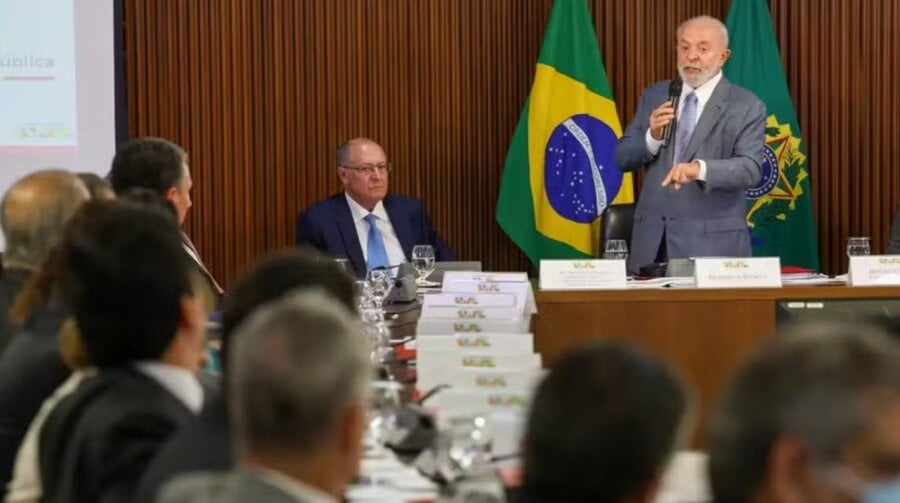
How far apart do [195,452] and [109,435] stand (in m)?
0.19

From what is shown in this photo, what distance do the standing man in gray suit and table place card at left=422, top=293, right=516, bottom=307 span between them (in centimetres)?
195

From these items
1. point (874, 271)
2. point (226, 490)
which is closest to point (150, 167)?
point (874, 271)

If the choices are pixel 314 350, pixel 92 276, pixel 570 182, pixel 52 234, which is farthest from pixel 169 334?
pixel 570 182

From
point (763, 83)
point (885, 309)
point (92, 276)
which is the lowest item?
point (885, 309)

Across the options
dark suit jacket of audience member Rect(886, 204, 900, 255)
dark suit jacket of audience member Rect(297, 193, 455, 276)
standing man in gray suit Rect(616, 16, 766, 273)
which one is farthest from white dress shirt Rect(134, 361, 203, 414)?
dark suit jacket of audience member Rect(886, 204, 900, 255)

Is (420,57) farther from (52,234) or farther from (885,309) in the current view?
(52,234)

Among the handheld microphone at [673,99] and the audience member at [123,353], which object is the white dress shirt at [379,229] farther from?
the audience member at [123,353]

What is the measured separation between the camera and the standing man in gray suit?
6.03m

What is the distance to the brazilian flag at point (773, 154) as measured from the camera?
7.03m

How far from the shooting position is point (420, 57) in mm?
7234

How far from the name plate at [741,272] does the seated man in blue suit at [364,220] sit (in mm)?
1944

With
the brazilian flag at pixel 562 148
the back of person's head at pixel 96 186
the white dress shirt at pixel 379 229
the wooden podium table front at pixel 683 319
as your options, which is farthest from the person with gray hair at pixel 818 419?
the brazilian flag at pixel 562 148

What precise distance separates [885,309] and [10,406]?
8.99 ft

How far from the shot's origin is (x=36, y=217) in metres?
3.20
